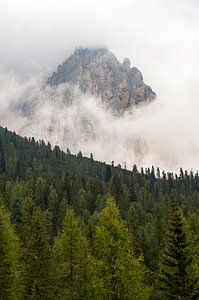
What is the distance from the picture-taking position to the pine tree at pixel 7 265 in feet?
143

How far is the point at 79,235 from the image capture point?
168 feet

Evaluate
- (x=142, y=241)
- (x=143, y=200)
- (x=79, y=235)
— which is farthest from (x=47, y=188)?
(x=79, y=235)

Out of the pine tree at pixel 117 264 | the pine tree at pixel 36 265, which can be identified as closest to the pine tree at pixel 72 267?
the pine tree at pixel 36 265

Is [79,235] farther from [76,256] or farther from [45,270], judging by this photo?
[45,270]

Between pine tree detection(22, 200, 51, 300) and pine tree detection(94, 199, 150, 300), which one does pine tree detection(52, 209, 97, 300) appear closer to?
pine tree detection(22, 200, 51, 300)

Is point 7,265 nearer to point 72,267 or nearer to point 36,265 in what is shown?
point 36,265

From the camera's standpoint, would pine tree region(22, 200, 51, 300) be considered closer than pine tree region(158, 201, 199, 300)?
Yes

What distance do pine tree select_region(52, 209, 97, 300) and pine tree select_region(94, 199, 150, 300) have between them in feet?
16.4

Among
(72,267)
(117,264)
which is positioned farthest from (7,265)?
(117,264)

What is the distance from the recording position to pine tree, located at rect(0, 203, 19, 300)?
43.6 metres

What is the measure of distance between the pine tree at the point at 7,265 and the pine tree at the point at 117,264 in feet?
28.4

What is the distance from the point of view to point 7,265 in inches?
1788

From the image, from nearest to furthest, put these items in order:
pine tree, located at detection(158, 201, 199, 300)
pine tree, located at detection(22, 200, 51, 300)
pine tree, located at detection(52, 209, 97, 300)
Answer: pine tree, located at detection(22, 200, 51, 300) < pine tree, located at detection(158, 201, 199, 300) < pine tree, located at detection(52, 209, 97, 300)

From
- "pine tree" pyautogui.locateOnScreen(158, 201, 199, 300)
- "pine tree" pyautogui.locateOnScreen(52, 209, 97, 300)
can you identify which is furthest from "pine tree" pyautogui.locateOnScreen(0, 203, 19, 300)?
"pine tree" pyautogui.locateOnScreen(158, 201, 199, 300)
